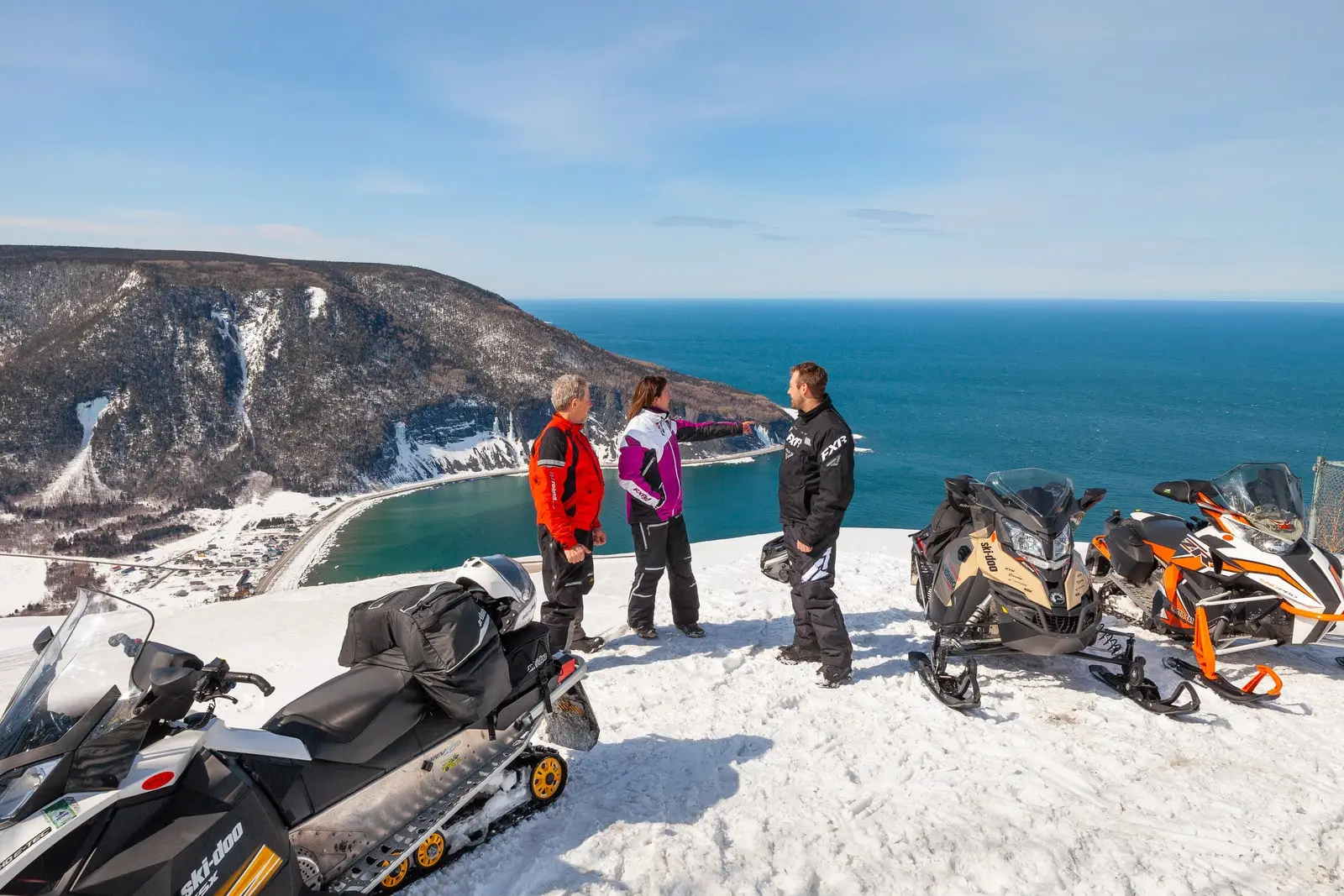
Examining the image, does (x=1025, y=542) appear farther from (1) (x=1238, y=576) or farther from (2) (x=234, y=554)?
(2) (x=234, y=554)

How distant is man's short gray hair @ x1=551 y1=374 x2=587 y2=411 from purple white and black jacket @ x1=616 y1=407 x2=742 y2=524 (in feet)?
1.46

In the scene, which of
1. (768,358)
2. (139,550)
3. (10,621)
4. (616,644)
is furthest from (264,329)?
(616,644)

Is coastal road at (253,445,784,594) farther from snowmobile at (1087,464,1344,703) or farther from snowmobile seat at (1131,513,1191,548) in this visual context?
snowmobile at (1087,464,1344,703)

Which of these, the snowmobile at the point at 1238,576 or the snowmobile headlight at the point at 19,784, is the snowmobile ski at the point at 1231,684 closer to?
the snowmobile at the point at 1238,576

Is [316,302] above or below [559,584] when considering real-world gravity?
above

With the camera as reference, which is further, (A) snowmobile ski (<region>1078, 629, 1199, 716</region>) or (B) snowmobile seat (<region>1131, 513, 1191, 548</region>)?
(B) snowmobile seat (<region>1131, 513, 1191, 548</region>)

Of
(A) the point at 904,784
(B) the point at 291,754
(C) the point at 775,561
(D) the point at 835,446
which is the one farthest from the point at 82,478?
(A) the point at 904,784

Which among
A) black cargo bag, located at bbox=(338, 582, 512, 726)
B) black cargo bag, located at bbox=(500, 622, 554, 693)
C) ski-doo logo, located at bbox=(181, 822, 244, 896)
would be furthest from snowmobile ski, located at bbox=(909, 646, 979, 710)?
ski-doo logo, located at bbox=(181, 822, 244, 896)

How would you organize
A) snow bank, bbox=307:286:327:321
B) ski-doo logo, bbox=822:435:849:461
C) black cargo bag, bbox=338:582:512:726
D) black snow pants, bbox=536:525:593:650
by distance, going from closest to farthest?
1. black cargo bag, bbox=338:582:512:726
2. ski-doo logo, bbox=822:435:849:461
3. black snow pants, bbox=536:525:593:650
4. snow bank, bbox=307:286:327:321

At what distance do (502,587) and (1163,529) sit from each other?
4803 mm

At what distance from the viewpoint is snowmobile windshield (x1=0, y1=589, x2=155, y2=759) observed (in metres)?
1.94

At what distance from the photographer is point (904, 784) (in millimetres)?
3537

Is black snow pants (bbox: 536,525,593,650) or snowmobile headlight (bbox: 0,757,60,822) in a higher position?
snowmobile headlight (bbox: 0,757,60,822)

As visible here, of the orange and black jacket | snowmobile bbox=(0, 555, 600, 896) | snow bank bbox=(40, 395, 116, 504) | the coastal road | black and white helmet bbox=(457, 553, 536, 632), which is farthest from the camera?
snow bank bbox=(40, 395, 116, 504)
